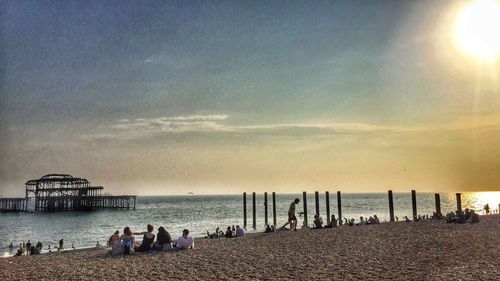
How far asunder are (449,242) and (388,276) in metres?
7.18

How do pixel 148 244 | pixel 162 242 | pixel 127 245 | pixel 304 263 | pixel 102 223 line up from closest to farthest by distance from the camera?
pixel 304 263 < pixel 127 245 < pixel 148 244 < pixel 162 242 < pixel 102 223

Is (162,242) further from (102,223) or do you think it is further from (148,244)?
(102,223)

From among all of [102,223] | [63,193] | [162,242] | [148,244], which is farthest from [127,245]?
[63,193]

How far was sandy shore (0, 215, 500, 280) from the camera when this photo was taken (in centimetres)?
965

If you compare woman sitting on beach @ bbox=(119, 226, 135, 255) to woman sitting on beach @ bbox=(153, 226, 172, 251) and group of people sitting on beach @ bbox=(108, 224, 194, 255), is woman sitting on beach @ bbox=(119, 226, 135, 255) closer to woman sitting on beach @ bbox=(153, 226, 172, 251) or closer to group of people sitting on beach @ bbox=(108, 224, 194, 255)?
group of people sitting on beach @ bbox=(108, 224, 194, 255)

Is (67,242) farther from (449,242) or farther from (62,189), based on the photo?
(62,189)

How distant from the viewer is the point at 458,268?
9.99 m

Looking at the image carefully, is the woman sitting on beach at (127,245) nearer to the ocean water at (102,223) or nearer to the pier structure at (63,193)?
the ocean water at (102,223)

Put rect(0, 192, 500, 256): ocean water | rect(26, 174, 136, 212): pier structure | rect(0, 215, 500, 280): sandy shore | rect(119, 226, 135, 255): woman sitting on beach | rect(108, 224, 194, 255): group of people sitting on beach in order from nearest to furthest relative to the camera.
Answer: rect(0, 215, 500, 280): sandy shore
rect(119, 226, 135, 255): woman sitting on beach
rect(108, 224, 194, 255): group of people sitting on beach
rect(0, 192, 500, 256): ocean water
rect(26, 174, 136, 212): pier structure

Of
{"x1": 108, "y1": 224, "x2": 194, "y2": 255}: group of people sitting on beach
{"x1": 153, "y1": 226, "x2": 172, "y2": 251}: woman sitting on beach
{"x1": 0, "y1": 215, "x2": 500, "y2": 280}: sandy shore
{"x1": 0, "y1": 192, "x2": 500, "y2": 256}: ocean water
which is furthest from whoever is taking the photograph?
{"x1": 0, "y1": 192, "x2": 500, "y2": 256}: ocean water

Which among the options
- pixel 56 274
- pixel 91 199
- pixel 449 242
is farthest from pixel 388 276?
pixel 91 199

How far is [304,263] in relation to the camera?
36.9 feet

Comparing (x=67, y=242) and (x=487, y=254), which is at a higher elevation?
(x=487, y=254)

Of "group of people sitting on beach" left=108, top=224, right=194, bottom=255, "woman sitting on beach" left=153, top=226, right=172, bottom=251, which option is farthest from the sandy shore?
"woman sitting on beach" left=153, top=226, right=172, bottom=251
